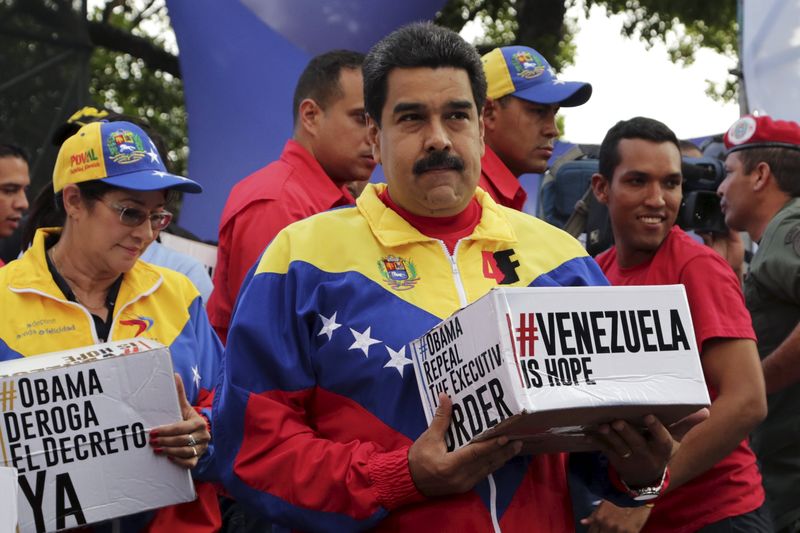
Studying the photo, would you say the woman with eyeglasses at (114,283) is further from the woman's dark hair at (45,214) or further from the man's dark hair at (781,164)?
the man's dark hair at (781,164)

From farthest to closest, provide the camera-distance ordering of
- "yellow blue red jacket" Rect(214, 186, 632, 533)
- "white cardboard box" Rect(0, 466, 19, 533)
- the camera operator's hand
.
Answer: the camera operator's hand, "yellow blue red jacket" Rect(214, 186, 632, 533), "white cardboard box" Rect(0, 466, 19, 533)

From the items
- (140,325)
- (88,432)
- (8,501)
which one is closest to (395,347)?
(8,501)

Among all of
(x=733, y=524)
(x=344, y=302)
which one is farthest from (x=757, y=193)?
(x=344, y=302)

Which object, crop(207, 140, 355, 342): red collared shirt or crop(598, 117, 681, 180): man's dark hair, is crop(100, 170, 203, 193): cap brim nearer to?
crop(207, 140, 355, 342): red collared shirt

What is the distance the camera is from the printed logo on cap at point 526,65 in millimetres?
5332

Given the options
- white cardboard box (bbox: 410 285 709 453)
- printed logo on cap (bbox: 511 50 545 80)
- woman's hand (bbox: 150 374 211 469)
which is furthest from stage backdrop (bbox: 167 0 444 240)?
white cardboard box (bbox: 410 285 709 453)

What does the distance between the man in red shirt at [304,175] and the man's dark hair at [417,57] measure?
1.50 metres

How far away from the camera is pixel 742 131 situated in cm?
593

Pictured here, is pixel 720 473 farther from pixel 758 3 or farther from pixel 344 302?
pixel 758 3

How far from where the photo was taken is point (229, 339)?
10.4 feet

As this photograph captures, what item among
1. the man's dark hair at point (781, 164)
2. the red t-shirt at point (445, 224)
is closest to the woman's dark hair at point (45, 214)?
the red t-shirt at point (445, 224)

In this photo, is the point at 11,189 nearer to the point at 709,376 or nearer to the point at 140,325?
the point at 140,325

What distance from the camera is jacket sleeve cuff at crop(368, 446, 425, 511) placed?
2.95 metres

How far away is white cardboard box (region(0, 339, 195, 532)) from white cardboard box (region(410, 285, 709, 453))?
1176 mm
